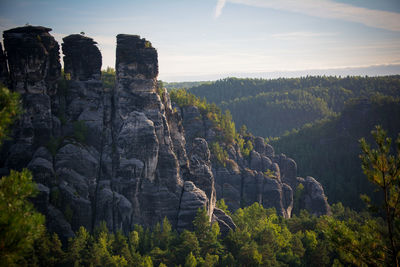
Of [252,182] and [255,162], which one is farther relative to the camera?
[255,162]

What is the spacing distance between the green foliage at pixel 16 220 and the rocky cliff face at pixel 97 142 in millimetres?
29560

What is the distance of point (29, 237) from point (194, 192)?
41.2 m

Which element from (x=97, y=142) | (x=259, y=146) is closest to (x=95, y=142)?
(x=97, y=142)

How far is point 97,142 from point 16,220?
3904 centimetres

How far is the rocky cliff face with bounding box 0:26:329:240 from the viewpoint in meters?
45.5

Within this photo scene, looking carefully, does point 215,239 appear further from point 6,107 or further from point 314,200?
point 314,200

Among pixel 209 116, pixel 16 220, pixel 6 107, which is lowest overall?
pixel 209 116

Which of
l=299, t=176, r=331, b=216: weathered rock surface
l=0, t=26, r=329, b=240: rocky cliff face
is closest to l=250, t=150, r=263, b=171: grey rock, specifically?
l=299, t=176, r=331, b=216: weathered rock surface

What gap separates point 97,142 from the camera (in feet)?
169

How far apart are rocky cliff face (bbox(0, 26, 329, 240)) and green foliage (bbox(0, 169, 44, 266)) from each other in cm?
2956

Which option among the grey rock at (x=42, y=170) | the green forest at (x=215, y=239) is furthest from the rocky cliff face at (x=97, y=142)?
the green forest at (x=215, y=239)

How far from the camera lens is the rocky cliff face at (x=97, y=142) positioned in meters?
45.5

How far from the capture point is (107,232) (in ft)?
152

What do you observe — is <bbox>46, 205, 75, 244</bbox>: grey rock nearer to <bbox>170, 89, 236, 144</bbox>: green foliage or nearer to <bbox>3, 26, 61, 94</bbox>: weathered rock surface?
<bbox>3, 26, 61, 94</bbox>: weathered rock surface
